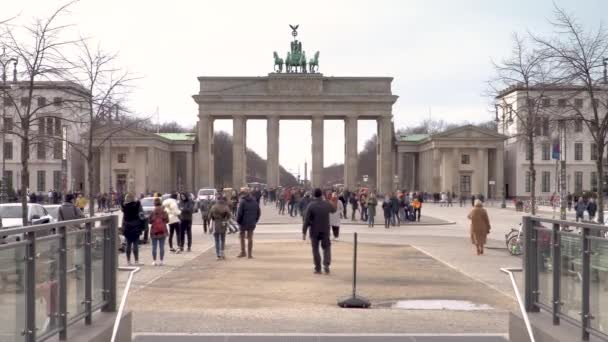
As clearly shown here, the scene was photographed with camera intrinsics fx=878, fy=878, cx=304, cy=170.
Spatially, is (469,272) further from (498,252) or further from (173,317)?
(173,317)

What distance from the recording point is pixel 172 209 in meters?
25.3

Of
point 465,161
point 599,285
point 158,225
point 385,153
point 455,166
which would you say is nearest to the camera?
point 599,285

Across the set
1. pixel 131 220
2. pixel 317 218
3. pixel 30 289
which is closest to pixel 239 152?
pixel 131 220

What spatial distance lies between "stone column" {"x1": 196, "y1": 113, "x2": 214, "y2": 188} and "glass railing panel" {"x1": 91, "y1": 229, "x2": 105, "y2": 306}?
93684 millimetres

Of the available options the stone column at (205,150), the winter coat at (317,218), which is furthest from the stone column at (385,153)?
the winter coat at (317,218)

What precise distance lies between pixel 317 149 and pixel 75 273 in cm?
9431

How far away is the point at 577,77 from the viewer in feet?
72.0

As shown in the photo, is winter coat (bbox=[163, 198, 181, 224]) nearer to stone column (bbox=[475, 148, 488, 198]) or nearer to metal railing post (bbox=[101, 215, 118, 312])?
metal railing post (bbox=[101, 215, 118, 312])

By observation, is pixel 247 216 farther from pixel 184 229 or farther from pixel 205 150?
pixel 205 150

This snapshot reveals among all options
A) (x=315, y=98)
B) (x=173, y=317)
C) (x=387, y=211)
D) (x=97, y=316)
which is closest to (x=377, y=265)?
(x=173, y=317)

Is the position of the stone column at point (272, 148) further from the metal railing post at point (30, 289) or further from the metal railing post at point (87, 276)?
the metal railing post at point (30, 289)

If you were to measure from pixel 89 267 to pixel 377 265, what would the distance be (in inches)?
518

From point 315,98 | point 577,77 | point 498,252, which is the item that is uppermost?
point 315,98

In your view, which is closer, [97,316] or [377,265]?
[97,316]
